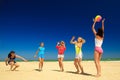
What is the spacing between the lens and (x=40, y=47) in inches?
707

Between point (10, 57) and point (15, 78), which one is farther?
point (10, 57)

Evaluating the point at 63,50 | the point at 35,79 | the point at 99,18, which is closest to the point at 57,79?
the point at 35,79

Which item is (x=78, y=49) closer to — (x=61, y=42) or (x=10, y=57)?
(x=61, y=42)

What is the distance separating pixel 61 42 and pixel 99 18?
504 cm

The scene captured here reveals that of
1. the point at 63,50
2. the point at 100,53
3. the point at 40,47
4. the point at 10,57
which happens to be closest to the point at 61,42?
the point at 63,50

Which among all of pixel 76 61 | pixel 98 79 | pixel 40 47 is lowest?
pixel 98 79

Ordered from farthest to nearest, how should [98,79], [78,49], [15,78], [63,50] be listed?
[63,50]
[78,49]
[15,78]
[98,79]

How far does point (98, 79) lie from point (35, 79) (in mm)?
2938

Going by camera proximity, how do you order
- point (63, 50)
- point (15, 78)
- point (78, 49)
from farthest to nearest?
1. point (63, 50)
2. point (78, 49)
3. point (15, 78)

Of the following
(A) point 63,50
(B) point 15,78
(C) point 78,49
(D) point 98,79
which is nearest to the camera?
(D) point 98,79

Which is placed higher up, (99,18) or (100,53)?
(99,18)

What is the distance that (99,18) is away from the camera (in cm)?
1262

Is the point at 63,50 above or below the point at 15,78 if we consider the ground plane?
above

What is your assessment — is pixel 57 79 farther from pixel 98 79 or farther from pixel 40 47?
pixel 40 47
